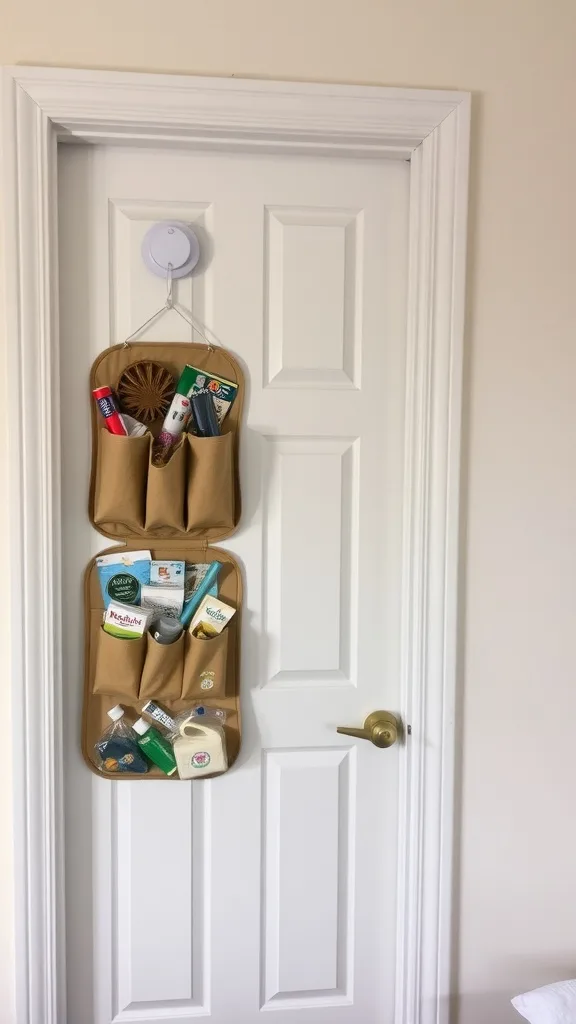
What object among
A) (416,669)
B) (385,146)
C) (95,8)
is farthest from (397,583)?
(95,8)

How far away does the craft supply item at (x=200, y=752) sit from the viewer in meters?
1.19

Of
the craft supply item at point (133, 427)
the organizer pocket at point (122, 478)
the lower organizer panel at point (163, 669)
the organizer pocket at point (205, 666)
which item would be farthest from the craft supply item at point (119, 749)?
the craft supply item at point (133, 427)

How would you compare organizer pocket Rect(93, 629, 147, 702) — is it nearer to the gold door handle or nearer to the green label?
Result: the green label

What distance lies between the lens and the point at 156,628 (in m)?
1.20

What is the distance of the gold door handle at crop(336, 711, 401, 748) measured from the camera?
123cm

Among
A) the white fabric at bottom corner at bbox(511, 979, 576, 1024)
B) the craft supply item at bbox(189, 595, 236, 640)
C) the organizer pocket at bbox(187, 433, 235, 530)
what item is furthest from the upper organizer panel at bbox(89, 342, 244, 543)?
the white fabric at bottom corner at bbox(511, 979, 576, 1024)

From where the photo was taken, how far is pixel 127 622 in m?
1.16

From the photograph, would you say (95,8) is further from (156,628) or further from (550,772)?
(550,772)

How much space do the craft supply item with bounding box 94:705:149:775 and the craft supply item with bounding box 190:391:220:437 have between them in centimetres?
52

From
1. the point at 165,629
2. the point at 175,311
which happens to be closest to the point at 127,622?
the point at 165,629

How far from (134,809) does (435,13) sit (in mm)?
1494

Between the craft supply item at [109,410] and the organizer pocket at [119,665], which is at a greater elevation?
the craft supply item at [109,410]

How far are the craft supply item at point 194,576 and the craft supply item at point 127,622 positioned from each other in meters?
0.09

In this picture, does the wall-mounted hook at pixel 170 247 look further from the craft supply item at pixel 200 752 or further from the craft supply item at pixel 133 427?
the craft supply item at pixel 200 752
